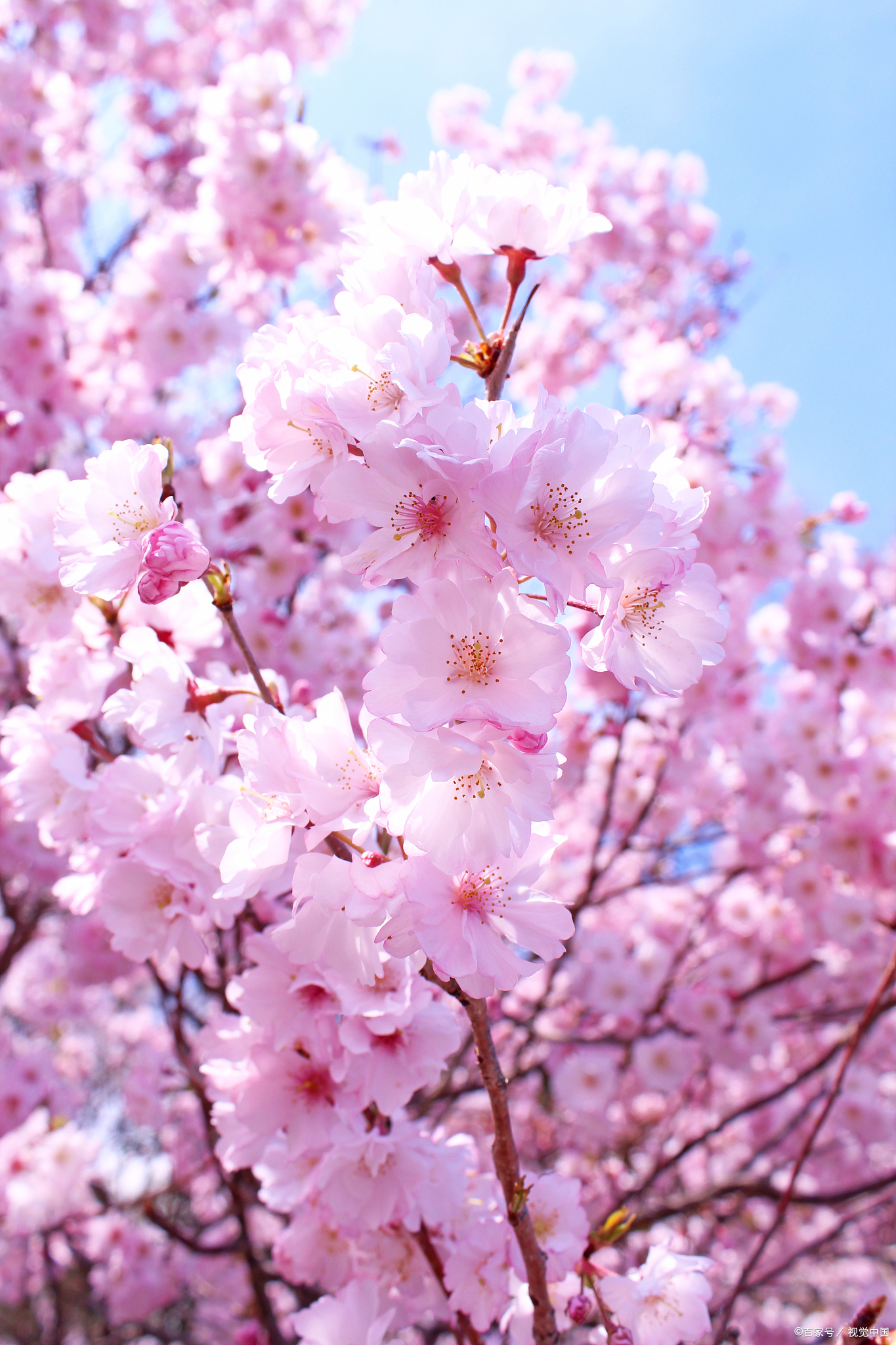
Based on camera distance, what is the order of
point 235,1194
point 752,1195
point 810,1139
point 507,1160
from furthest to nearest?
point 752,1195
point 235,1194
point 810,1139
point 507,1160

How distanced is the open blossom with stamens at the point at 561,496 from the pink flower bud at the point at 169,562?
400 millimetres

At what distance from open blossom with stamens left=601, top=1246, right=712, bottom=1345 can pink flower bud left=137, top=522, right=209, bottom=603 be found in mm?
1339

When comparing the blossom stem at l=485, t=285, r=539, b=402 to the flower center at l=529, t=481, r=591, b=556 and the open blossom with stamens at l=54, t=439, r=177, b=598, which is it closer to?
the flower center at l=529, t=481, r=591, b=556

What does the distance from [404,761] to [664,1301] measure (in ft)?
3.64

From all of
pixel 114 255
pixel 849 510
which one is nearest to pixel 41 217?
pixel 114 255

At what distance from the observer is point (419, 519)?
3.25 feet

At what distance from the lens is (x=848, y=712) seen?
446 cm

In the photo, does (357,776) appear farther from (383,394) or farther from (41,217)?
(41,217)

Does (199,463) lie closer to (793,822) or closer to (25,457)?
(25,457)

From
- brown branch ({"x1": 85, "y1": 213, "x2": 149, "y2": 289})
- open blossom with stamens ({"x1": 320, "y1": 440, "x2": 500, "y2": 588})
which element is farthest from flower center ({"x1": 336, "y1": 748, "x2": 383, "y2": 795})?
brown branch ({"x1": 85, "y1": 213, "x2": 149, "y2": 289})

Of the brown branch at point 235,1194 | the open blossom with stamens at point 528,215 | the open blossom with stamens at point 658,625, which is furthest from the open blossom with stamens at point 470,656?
the brown branch at point 235,1194

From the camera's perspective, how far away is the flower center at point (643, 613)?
106 centimetres

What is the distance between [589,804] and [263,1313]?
4.56 m

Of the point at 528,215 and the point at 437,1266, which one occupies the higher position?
the point at 528,215
